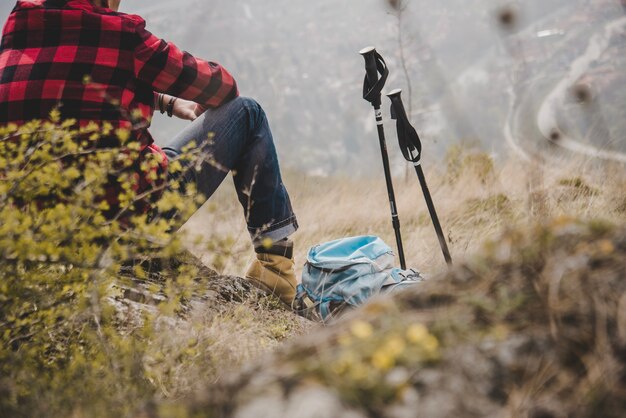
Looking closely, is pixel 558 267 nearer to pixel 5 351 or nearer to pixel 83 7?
pixel 5 351

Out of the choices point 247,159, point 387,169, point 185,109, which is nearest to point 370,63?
point 387,169

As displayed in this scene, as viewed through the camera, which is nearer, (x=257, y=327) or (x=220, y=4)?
(x=257, y=327)

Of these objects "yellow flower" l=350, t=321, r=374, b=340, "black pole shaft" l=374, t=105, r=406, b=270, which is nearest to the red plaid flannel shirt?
"yellow flower" l=350, t=321, r=374, b=340

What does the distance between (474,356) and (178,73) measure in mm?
1577

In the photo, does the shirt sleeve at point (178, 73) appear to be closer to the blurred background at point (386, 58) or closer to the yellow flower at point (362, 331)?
the yellow flower at point (362, 331)

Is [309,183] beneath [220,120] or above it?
beneath

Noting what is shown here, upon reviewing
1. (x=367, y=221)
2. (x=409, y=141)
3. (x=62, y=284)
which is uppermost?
(x=409, y=141)

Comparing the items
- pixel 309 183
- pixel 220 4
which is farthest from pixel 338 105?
pixel 309 183

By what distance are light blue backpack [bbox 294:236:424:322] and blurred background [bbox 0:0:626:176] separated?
36.4m

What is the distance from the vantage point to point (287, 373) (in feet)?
2.15

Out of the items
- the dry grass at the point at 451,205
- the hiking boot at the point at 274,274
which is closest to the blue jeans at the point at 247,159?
the hiking boot at the point at 274,274

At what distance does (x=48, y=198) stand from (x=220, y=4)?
204 m

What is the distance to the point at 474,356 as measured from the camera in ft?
2.13

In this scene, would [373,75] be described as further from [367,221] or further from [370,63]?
[367,221]
